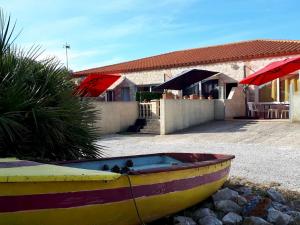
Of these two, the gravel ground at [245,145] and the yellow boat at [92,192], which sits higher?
the yellow boat at [92,192]

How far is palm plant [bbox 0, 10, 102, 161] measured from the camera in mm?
6867

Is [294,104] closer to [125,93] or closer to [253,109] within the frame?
[253,109]

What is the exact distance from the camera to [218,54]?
87.8ft

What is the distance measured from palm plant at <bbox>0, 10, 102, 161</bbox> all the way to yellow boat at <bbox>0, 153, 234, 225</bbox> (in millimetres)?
1001

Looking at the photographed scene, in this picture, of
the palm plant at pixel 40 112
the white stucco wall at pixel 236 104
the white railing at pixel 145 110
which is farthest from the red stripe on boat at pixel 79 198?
the white stucco wall at pixel 236 104

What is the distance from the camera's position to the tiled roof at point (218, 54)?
23.6 metres

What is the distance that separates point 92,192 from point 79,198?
17cm

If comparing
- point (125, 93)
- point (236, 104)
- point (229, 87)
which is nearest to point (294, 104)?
point (236, 104)

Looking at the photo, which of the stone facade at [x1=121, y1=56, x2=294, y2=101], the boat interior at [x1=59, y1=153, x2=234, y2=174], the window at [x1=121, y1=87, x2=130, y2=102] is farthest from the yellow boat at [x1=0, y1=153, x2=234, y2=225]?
the window at [x1=121, y1=87, x2=130, y2=102]

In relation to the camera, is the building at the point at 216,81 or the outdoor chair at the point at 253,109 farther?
the outdoor chair at the point at 253,109

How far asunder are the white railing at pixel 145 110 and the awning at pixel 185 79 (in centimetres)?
159

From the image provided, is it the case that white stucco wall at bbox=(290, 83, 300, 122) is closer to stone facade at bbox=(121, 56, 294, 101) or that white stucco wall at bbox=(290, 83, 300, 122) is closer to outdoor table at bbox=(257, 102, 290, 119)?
outdoor table at bbox=(257, 102, 290, 119)

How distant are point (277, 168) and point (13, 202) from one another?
23.8 feet

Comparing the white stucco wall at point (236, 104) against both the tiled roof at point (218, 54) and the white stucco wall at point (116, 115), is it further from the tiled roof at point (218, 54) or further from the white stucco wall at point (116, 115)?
the white stucco wall at point (116, 115)
